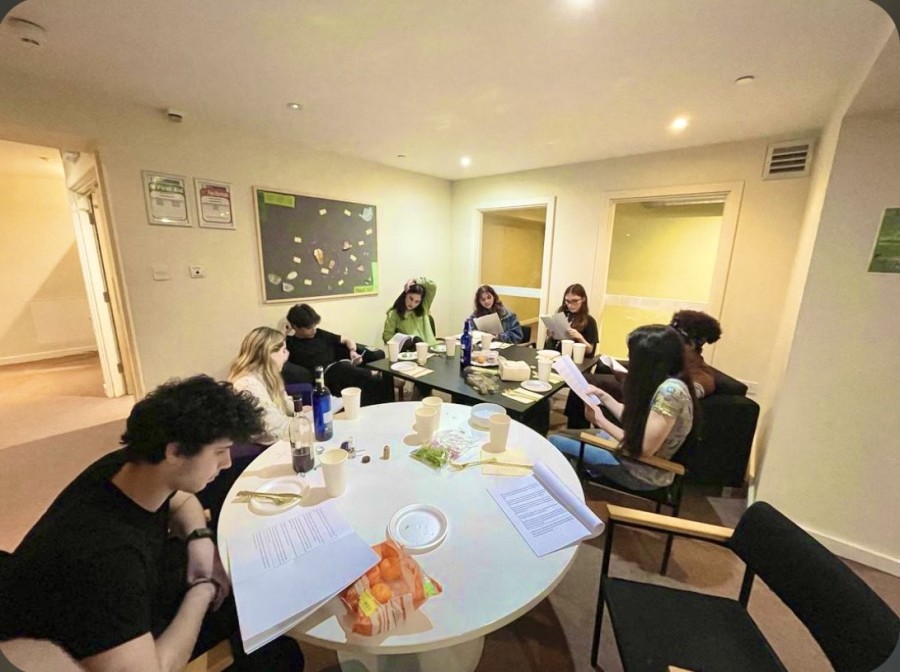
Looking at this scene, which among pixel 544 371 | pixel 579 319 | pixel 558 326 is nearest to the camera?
pixel 544 371

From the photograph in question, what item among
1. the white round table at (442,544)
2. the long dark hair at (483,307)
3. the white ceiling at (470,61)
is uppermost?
the white ceiling at (470,61)

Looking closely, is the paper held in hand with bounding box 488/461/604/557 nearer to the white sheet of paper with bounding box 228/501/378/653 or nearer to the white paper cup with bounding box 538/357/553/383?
the white sheet of paper with bounding box 228/501/378/653

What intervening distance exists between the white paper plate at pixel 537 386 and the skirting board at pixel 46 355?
6470mm

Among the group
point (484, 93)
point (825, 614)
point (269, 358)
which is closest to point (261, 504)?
point (269, 358)

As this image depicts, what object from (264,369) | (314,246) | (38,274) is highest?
(314,246)

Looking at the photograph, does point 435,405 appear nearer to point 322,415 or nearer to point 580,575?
point 322,415

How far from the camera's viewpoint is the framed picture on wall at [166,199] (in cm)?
244

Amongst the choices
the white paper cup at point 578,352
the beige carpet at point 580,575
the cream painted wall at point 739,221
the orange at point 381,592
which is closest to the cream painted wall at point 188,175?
the beige carpet at point 580,575

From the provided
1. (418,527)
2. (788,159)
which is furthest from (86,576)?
(788,159)

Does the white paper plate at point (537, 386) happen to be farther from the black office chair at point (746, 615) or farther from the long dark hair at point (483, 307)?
the long dark hair at point (483, 307)

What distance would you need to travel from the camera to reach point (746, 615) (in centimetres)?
105

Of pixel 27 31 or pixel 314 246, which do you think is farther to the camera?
pixel 314 246

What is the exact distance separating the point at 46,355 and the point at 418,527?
6.75 metres

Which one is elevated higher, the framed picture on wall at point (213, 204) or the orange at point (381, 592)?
the framed picture on wall at point (213, 204)
